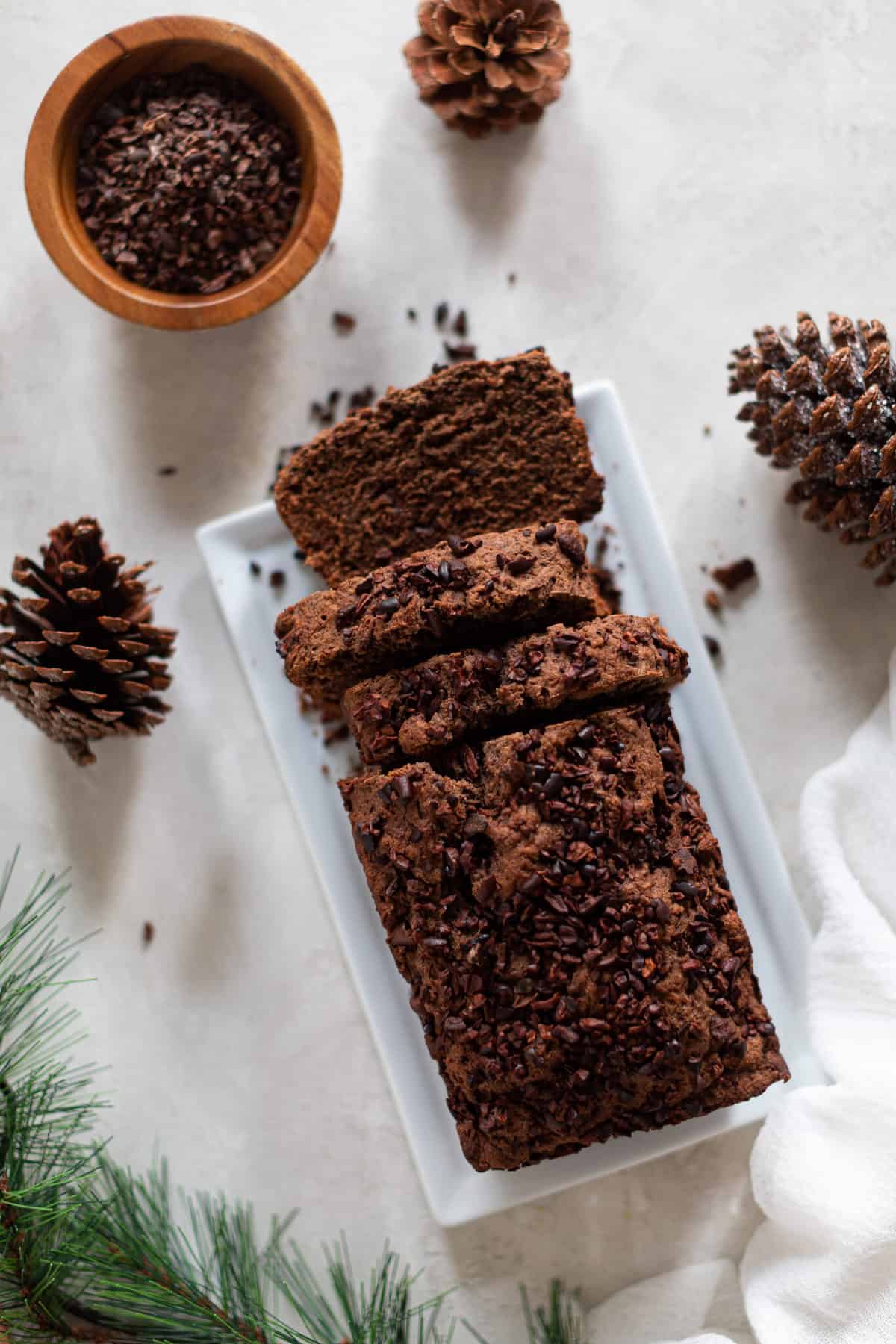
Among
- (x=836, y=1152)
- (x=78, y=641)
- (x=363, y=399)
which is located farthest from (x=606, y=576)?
(x=836, y=1152)

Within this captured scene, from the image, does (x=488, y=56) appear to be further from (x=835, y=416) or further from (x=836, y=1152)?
(x=836, y=1152)

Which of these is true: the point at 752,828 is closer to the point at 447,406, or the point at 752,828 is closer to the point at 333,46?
the point at 447,406

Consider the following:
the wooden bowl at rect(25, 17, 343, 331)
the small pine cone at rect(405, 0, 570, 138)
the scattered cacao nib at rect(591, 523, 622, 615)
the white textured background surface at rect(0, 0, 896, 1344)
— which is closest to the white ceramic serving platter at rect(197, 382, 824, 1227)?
the scattered cacao nib at rect(591, 523, 622, 615)

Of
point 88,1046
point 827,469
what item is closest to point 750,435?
point 827,469

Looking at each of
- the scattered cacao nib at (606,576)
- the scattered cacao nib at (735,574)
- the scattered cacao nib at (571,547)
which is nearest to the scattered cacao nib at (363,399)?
the scattered cacao nib at (606,576)

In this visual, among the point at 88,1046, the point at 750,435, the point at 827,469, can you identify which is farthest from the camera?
the point at 88,1046
